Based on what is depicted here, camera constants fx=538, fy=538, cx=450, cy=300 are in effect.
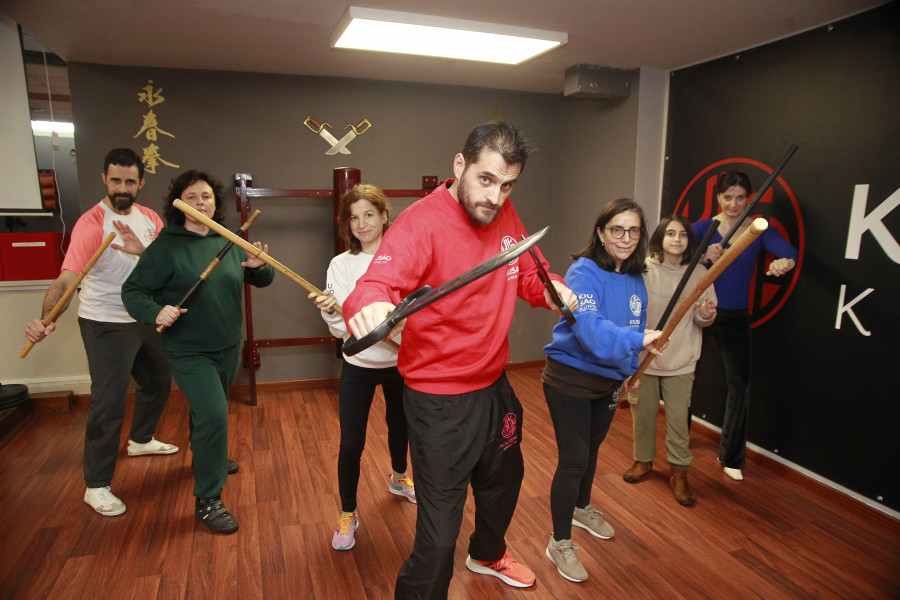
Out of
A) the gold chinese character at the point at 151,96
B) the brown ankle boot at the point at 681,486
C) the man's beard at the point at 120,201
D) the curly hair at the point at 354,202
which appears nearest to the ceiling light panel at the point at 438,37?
the curly hair at the point at 354,202

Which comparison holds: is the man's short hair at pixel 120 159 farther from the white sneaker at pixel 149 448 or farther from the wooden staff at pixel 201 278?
the white sneaker at pixel 149 448

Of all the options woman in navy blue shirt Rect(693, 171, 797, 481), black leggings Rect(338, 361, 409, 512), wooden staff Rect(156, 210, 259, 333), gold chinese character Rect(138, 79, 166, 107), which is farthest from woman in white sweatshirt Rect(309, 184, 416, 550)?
gold chinese character Rect(138, 79, 166, 107)

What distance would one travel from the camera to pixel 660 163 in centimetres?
388

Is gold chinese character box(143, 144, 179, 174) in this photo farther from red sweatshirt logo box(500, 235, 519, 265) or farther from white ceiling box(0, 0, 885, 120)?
red sweatshirt logo box(500, 235, 519, 265)

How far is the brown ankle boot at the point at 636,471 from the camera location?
9.53 feet

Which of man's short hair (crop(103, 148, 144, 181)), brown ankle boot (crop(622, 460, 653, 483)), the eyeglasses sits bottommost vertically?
brown ankle boot (crop(622, 460, 653, 483))

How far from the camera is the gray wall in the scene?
3889mm

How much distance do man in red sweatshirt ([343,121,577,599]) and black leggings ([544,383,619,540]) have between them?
1.25 ft

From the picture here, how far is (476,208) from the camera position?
1540 millimetres

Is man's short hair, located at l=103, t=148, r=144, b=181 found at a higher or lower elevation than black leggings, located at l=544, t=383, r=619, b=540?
higher

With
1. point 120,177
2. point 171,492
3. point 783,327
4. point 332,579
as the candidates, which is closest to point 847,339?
point 783,327

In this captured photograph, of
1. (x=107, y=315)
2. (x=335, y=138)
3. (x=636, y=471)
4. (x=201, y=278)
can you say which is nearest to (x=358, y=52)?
(x=335, y=138)

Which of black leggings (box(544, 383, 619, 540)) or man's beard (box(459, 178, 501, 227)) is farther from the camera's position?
black leggings (box(544, 383, 619, 540))

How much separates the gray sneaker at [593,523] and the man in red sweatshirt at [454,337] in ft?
3.07
